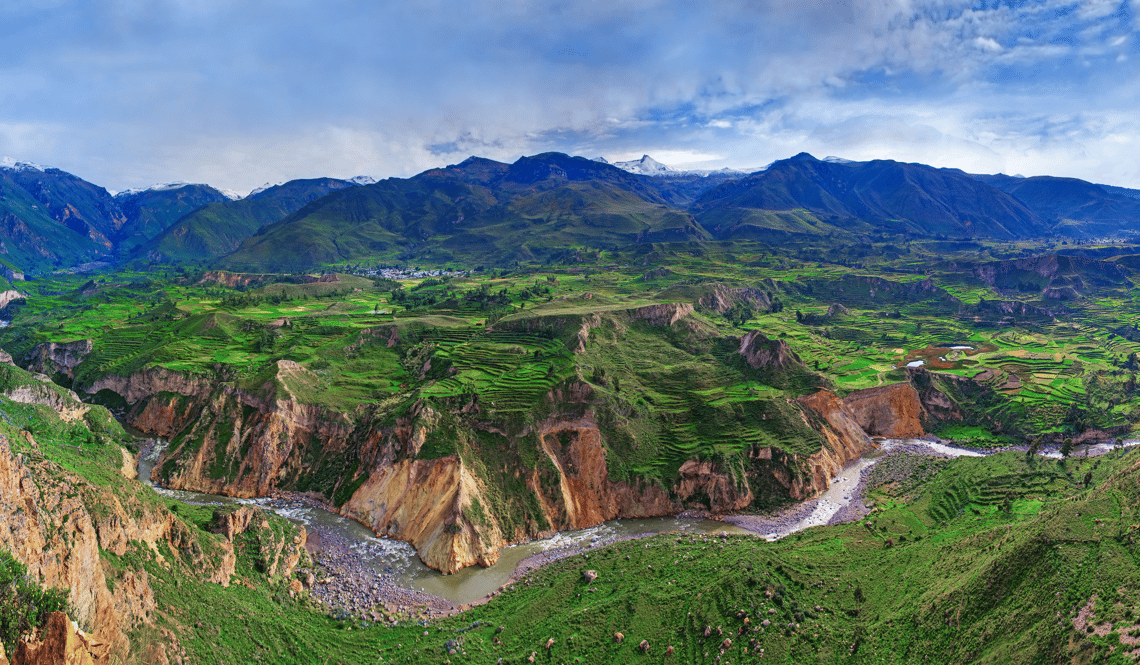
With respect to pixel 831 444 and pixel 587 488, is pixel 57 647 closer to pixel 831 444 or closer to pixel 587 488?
pixel 587 488

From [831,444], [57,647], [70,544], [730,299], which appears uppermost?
[730,299]

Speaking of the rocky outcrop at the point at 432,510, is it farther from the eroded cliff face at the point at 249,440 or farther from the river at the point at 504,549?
the eroded cliff face at the point at 249,440

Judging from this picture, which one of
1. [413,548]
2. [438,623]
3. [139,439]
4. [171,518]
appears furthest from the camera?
[139,439]

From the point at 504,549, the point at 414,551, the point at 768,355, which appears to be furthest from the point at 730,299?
the point at 414,551

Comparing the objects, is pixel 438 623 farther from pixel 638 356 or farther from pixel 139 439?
pixel 139 439

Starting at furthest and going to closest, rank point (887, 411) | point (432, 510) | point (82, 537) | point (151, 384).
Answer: point (151, 384), point (887, 411), point (432, 510), point (82, 537)

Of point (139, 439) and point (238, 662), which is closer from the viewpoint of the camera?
point (238, 662)

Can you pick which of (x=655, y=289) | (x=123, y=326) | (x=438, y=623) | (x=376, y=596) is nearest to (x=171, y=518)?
(x=376, y=596)

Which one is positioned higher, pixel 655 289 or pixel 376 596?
pixel 655 289

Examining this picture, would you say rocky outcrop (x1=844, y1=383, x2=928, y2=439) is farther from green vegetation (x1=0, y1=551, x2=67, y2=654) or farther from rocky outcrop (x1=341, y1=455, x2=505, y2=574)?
green vegetation (x1=0, y1=551, x2=67, y2=654)
